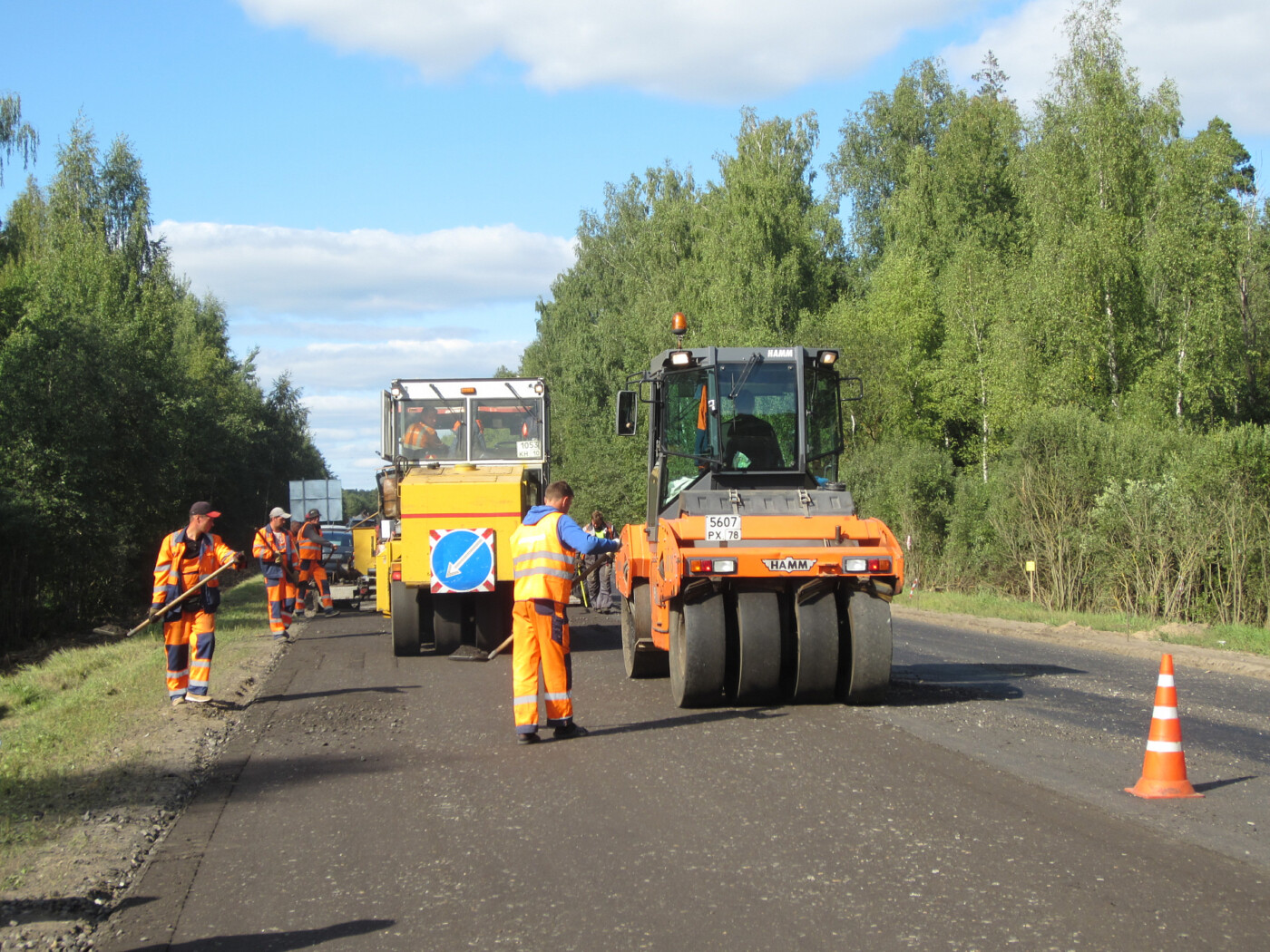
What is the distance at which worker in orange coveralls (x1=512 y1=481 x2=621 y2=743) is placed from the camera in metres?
8.21

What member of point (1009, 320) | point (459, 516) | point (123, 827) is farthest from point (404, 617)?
point (1009, 320)

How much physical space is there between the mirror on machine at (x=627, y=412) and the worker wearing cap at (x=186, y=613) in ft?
12.2

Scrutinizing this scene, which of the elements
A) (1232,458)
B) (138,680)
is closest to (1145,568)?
(1232,458)

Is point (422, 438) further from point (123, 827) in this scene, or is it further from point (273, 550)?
point (123, 827)

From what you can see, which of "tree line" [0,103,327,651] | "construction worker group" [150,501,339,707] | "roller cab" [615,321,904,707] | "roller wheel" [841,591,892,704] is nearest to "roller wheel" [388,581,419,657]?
"construction worker group" [150,501,339,707]

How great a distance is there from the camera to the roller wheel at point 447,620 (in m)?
14.0

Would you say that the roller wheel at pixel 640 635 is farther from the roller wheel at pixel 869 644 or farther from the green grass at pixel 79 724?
the green grass at pixel 79 724

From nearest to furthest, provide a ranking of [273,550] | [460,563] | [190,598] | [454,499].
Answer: [190,598] < [460,563] < [454,499] < [273,550]

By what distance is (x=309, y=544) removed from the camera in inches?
867

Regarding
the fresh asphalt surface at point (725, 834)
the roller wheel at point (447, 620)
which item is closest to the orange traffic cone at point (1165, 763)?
the fresh asphalt surface at point (725, 834)

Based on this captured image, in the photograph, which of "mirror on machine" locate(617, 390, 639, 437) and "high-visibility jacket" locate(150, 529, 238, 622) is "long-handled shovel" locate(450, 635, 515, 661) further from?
"mirror on machine" locate(617, 390, 639, 437)

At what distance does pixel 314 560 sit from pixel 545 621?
50.1ft

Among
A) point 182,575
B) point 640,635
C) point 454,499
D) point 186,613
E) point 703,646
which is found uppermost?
point 454,499

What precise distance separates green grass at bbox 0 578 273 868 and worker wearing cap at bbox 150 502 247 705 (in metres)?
0.31
